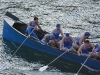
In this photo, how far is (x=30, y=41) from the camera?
22828mm

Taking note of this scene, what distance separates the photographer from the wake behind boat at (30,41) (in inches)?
797

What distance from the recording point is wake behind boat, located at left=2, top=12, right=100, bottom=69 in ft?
66.4

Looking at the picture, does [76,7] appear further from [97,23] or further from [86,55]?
[86,55]

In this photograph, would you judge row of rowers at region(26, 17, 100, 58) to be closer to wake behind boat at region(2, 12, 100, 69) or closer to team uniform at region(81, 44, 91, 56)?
team uniform at region(81, 44, 91, 56)

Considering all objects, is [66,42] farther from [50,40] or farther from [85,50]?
[85,50]

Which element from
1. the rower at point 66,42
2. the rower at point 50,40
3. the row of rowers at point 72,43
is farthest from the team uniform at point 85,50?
the rower at point 50,40

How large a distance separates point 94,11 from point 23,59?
1360 centimetres

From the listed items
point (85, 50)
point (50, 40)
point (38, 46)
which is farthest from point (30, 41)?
point (85, 50)

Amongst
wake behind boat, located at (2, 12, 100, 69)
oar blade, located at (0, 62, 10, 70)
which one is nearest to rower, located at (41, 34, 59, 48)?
wake behind boat, located at (2, 12, 100, 69)

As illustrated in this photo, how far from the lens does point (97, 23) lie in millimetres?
29969

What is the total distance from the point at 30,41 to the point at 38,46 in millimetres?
695

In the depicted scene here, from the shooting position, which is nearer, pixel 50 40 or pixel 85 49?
pixel 85 49

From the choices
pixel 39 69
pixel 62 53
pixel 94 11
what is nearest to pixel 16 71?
pixel 39 69

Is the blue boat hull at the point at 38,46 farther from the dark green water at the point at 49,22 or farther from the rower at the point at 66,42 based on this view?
the rower at the point at 66,42
